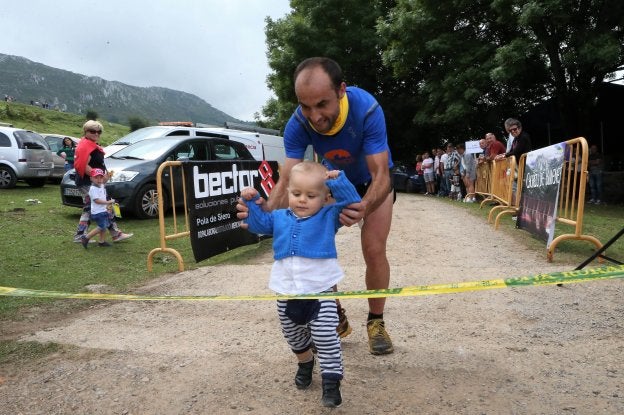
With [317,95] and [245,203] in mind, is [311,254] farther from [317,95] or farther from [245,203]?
[317,95]

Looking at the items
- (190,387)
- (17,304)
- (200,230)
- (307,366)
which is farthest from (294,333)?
(200,230)

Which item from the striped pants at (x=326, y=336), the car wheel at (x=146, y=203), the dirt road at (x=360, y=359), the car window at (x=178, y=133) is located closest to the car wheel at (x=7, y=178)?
the car window at (x=178, y=133)

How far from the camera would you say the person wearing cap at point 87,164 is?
717 cm

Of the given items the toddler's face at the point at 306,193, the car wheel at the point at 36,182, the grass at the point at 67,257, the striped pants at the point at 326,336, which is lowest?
the grass at the point at 67,257

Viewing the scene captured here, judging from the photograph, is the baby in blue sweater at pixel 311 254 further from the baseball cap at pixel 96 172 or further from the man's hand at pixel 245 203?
the baseball cap at pixel 96 172

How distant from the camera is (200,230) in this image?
589 cm

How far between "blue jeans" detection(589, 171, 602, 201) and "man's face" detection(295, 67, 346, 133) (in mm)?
13273

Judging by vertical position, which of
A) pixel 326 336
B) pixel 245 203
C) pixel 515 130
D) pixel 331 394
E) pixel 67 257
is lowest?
pixel 67 257

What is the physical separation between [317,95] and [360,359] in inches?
63.4

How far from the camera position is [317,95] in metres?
2.51

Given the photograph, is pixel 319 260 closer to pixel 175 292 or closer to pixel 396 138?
pixel 175 292

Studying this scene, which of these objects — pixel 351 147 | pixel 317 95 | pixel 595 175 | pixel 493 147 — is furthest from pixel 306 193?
pixel 595 175

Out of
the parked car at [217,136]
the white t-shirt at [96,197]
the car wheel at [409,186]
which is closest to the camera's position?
the white t-shirt at [96,197]

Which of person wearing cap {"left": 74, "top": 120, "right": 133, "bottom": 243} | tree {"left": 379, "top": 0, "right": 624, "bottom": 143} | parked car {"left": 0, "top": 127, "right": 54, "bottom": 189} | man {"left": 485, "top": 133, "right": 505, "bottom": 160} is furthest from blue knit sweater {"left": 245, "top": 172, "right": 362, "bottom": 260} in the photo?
parked car {"left": 0, "top": 127, "right": 54, "bottom": 189}
